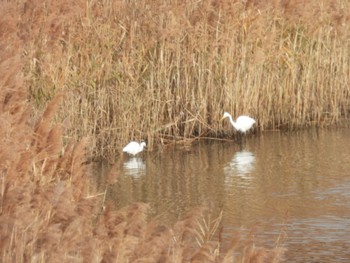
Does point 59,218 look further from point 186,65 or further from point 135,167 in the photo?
point 186,65

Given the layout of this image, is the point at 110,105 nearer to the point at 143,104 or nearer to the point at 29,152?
the point at 143,104

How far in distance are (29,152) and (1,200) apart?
118 cm

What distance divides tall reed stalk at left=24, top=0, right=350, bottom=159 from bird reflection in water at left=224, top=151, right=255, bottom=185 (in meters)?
0.79

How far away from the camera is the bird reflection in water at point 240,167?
9.72m

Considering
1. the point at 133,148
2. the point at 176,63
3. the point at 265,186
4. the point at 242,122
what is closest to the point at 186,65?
the point at 176,63

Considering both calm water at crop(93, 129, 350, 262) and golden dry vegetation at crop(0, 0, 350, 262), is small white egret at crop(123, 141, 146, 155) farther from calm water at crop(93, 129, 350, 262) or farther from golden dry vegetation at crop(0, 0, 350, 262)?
golden dry vegetation at crop(0, 0, 350, 262)

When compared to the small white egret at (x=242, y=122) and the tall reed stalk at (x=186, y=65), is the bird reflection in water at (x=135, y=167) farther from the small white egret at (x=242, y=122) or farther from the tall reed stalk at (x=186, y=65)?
the small white egret at (x=242, y=122)

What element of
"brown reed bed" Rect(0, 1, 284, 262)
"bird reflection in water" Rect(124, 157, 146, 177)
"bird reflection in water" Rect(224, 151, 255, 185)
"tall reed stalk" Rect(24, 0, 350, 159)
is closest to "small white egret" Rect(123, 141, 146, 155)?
"bird reflection in water" Rect(124, 157, 146, 177)

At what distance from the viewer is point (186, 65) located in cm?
1148

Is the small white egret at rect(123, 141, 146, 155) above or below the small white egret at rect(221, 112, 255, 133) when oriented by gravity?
below

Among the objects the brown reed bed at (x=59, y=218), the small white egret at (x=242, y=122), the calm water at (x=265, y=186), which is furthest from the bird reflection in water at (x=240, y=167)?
the brown reed bed at (x=59, y=218)

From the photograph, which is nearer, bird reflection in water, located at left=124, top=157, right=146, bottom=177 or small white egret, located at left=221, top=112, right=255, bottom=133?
bird reflection in water, located at left=124, top=157, right=146, bottom=177

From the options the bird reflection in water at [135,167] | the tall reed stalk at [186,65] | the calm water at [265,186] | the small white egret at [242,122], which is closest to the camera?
the calm water at [265,186]

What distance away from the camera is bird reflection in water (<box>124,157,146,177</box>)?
10.2m
